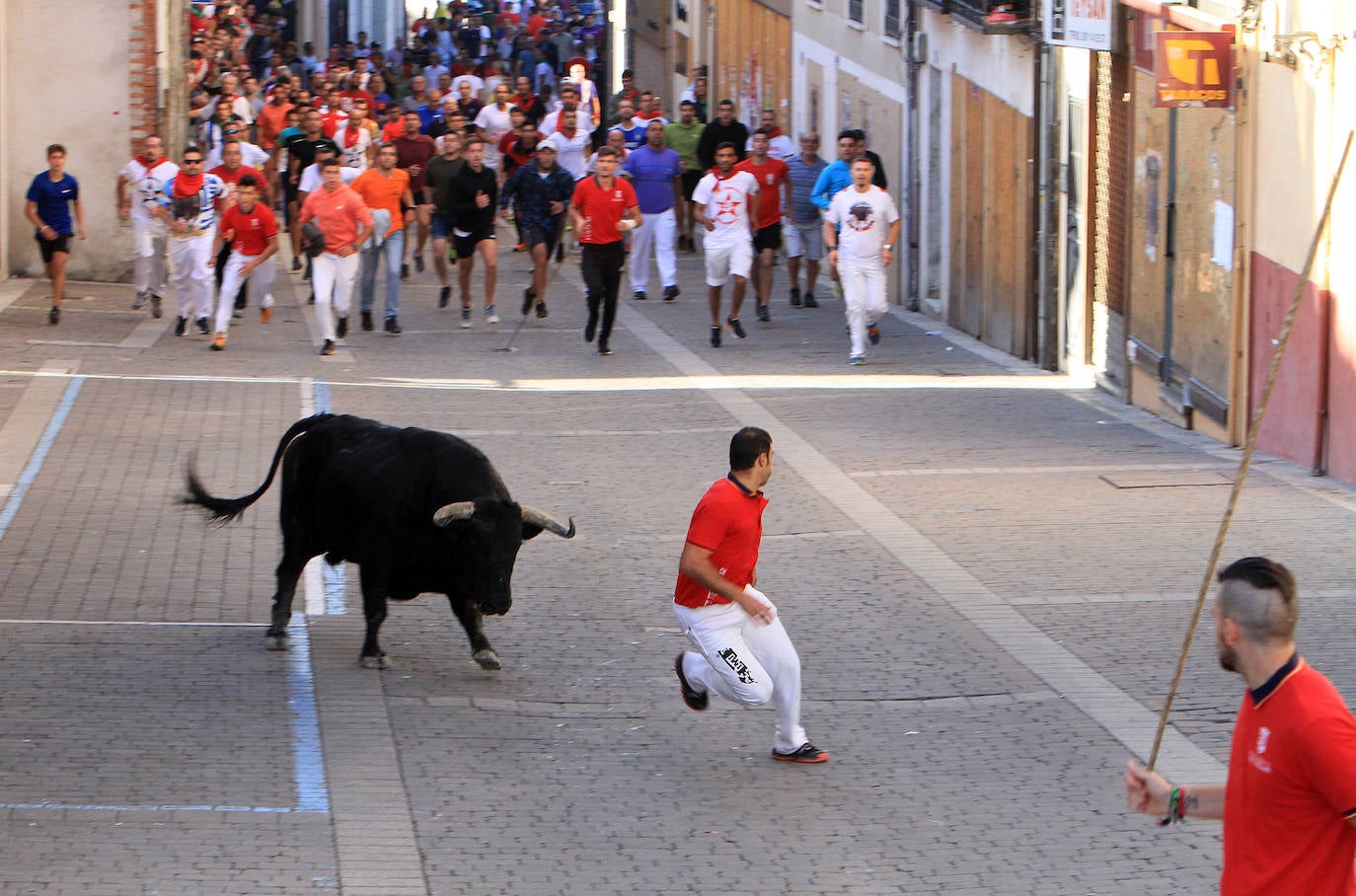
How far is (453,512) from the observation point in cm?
801

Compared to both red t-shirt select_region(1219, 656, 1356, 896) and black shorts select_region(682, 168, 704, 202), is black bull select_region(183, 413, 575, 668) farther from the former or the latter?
black shorts select_region(682, 168, 704, 202)

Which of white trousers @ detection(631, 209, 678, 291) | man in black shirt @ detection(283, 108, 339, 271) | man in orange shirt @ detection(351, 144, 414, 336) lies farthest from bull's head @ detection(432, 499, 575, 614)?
man in black shirt @ detection(283, 108, 339, 271)

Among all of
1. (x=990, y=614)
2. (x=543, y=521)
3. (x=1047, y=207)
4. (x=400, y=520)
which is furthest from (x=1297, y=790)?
(x=1047, y=207)

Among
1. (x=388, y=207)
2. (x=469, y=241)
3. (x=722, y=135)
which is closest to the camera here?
(x=388, y=207)

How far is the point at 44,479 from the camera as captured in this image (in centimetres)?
1256

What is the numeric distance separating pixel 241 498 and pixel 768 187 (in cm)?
1323

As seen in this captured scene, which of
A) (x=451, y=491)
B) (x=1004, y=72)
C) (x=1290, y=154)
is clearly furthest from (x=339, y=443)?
(x=1004, y=72)

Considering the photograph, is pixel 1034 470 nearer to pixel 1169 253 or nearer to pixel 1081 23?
pixel 1169 253

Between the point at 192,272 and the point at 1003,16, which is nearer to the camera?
the point at 192,272

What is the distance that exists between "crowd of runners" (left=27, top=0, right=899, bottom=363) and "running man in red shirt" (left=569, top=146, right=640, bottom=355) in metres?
0.02

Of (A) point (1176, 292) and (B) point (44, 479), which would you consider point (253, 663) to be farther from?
(A) point (1176, 292)

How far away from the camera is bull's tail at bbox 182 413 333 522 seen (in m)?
9.41

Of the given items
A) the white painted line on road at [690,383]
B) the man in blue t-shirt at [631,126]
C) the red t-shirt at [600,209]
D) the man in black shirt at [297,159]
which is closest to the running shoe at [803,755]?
the white painted line on road at [690,383]

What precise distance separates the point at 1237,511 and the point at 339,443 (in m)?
5.90
